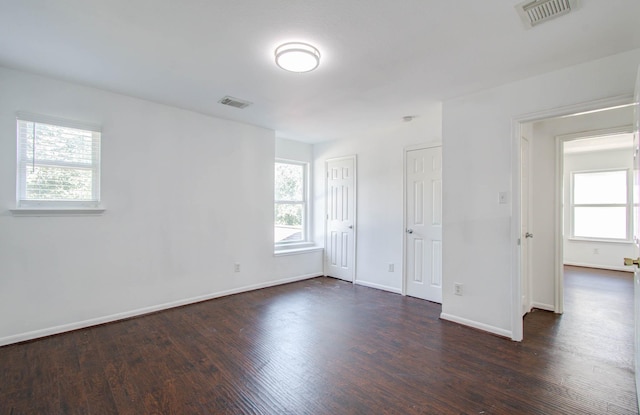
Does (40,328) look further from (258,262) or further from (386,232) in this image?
(386,232)

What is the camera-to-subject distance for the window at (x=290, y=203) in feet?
17.4

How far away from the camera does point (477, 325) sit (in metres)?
3.09

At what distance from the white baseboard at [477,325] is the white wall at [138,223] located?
8.65ft

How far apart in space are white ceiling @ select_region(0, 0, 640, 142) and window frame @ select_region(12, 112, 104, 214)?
44cm

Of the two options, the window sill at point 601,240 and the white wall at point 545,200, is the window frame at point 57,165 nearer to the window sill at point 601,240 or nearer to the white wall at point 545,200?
the white wall at point 545,200

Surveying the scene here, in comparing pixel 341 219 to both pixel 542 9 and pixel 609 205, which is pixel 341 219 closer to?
pixel 542 9

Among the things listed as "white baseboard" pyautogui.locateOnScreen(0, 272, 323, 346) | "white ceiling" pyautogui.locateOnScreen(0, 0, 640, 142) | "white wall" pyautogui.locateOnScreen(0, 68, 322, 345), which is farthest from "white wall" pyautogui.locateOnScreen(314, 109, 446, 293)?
"white baseboard" pyautogui.locateOnScreen(0, 272, 323, 346)

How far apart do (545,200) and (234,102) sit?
4064 millimetres

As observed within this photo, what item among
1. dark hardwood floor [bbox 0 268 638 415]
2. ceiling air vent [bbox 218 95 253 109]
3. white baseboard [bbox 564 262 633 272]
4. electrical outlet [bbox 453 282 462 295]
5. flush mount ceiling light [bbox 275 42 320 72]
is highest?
ceiling air vent [bbox 218 95 253 109]

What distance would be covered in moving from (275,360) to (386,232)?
268cm

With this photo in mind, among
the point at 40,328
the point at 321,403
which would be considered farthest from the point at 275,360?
the point at 40,328

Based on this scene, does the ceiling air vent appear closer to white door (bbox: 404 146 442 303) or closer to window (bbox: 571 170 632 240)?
white door (bbox: 404 146 442 303)

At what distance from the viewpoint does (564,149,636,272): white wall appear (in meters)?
6.19

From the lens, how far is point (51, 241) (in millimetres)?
2932
